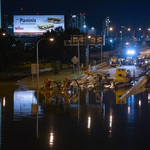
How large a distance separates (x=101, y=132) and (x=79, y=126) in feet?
4.67

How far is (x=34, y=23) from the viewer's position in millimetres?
93125

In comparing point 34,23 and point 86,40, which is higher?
point 34,23

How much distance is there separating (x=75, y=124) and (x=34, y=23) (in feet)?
274

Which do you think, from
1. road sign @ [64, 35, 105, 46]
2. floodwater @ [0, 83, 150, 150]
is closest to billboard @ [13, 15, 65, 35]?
road sign @ [64, 35, 105, 46]

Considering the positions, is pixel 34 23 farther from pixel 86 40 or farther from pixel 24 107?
pixel 24 107

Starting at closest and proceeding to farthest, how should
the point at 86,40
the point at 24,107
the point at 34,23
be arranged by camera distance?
the point at 24,107
the point at 86,40
the point at 34,23

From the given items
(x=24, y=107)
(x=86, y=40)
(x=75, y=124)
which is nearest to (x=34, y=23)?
(x=86, y=40)

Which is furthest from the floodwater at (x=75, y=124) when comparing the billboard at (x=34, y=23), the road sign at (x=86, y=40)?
the billboard at (x=34, y=23)

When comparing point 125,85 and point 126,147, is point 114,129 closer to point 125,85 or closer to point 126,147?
point 126,147

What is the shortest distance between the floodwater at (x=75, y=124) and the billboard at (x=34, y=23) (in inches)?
2967

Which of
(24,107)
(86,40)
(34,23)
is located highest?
(34,23)

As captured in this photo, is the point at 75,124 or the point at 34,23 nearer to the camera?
the point at 75,124

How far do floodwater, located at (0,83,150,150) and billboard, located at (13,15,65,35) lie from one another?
75.4 meters

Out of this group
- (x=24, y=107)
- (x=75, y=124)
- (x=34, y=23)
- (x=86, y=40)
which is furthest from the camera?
(x=34, y=23)
